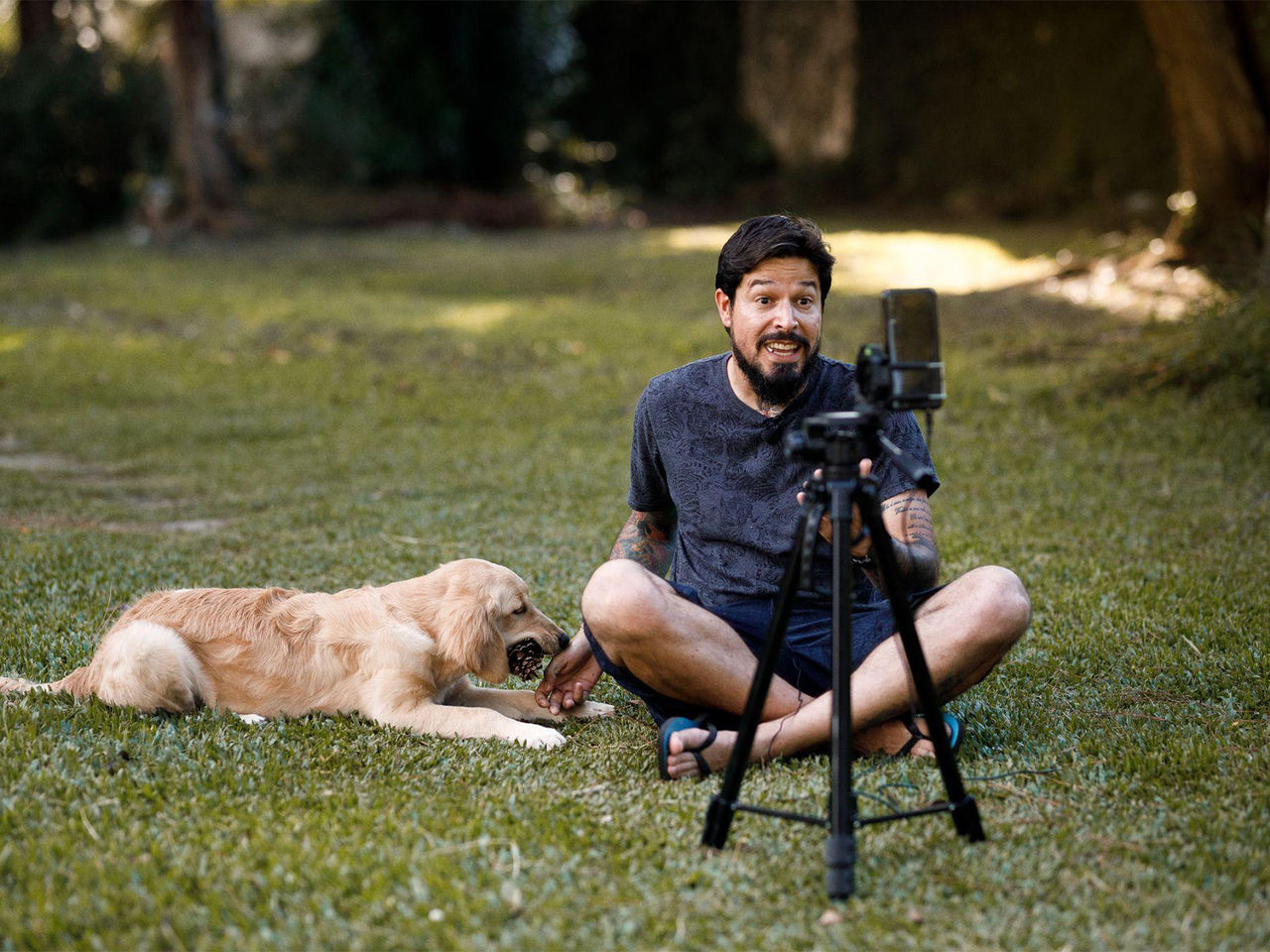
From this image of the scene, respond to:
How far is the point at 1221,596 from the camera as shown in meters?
5.20

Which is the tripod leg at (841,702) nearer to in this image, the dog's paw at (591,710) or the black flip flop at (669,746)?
the black flip flop at (669,746)

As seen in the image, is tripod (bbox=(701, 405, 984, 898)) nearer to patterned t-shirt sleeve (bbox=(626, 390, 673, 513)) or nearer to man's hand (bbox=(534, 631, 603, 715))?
man's hand (bbox=(534, 631, 603, 715))

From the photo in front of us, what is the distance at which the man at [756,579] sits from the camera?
11.6 ft

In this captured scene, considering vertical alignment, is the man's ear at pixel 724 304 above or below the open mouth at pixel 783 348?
above

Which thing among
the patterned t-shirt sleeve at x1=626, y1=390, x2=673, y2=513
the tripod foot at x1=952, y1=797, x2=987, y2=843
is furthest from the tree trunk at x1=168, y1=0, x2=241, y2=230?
the tripod foot at x1=952, y1=797, x2=987, y2=843

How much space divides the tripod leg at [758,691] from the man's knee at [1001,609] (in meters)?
0.79

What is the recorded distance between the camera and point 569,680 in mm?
4051

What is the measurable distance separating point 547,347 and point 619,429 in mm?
3039

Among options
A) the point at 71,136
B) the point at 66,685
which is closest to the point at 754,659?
the point at 66,685

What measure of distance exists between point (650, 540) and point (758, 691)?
1233mm

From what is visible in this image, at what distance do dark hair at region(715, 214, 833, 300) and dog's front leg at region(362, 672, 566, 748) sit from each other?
1461mm

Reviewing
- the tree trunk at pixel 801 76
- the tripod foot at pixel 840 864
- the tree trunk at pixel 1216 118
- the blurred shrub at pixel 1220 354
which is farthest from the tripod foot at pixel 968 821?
the tree trunk at pixel 801 76

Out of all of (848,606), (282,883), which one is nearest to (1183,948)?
(848,606)

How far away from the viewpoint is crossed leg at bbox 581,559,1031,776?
11.6 feet
